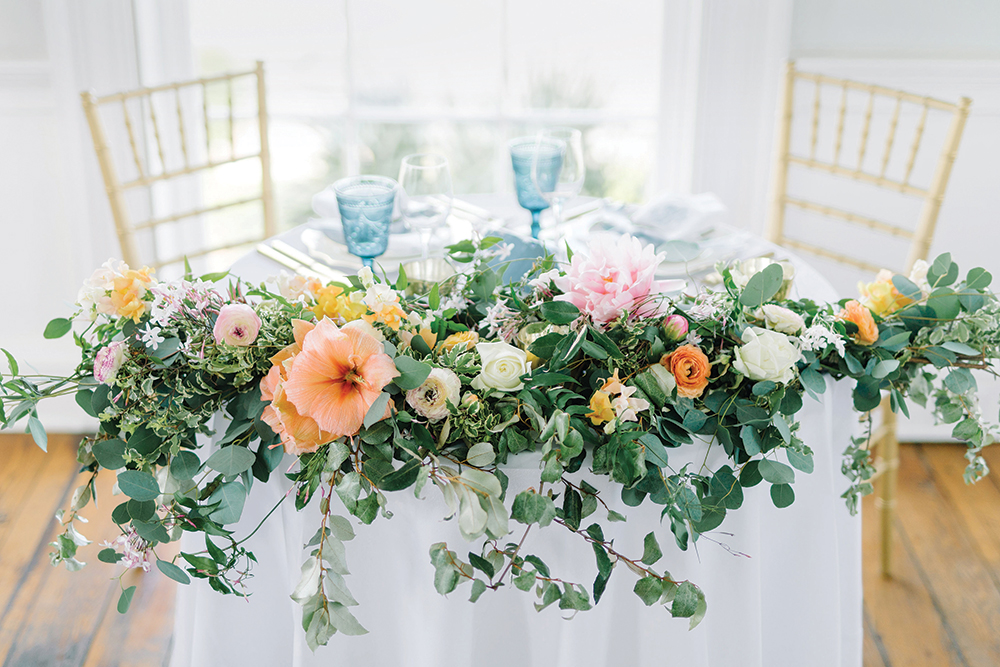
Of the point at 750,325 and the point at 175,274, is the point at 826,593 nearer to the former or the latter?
the point at 750,325

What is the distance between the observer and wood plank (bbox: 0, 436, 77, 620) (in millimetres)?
1800

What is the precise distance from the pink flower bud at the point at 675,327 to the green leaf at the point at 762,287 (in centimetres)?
9

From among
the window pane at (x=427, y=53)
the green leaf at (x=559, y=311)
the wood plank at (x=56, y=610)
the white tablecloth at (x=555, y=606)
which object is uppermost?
the window pane at (x=427, y=53)

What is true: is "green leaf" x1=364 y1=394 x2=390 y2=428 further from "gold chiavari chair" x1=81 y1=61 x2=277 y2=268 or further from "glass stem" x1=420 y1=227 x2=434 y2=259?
"gold chiavari chair" x1=81 y1=61 x2=277 y2=268

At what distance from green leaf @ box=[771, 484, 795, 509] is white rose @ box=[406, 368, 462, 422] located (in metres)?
0.35

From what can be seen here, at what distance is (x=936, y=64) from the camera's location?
6.86 ft

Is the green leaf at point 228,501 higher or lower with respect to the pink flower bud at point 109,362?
lower

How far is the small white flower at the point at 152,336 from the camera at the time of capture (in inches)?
34.1

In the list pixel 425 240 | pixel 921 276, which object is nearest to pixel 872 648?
pixel 921 276

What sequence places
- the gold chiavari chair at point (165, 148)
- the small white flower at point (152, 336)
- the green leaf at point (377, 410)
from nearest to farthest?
the green leaf at point (377, 410) < the small white flower at point (152, 336) < the gold chiavari chair at point (165, 148)

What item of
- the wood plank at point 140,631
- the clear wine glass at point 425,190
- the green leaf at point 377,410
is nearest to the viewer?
the green leaf at point 377,410

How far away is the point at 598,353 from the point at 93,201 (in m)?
1.86

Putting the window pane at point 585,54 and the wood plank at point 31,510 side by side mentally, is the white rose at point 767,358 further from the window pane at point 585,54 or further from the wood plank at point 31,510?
the window pane at point 585,54

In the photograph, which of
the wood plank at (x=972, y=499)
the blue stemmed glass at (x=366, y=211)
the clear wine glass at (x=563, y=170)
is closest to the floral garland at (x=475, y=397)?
the blue stemmed glass at (x=366, y=211)
